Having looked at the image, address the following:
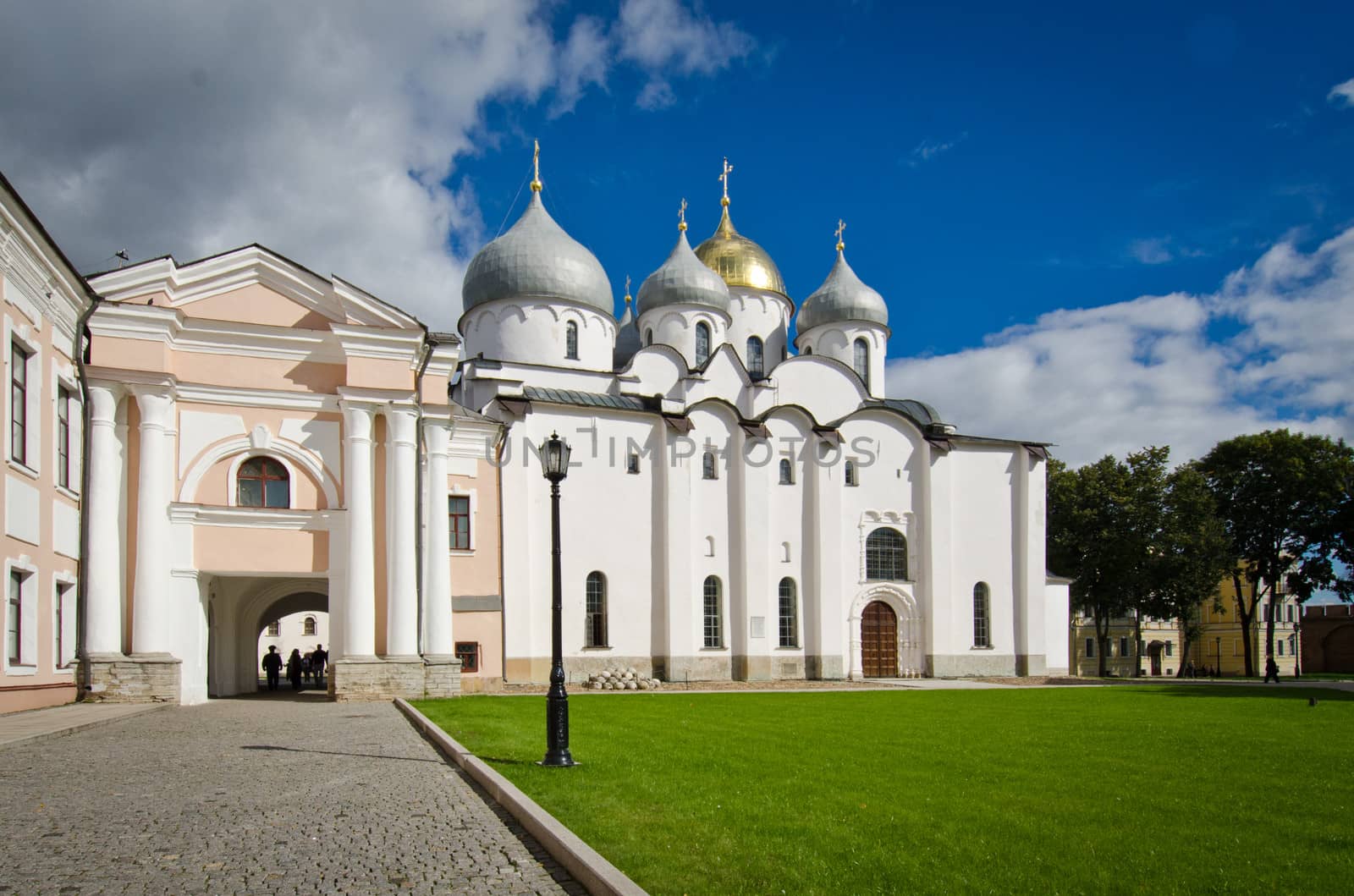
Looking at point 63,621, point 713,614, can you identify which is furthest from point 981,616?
point 63,621

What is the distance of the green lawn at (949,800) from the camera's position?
6324 millimetres

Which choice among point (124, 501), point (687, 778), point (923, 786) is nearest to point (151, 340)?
point (124, 501)

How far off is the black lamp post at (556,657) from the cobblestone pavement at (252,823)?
1018 millimetres

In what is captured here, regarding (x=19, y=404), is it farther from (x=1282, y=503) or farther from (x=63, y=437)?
(x=1282, y=503)

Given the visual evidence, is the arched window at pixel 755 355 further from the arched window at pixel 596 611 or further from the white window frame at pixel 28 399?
the white window frame at pixel 28 399

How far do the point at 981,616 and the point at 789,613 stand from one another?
7.94 metres

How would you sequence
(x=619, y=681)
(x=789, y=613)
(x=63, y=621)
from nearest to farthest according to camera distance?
(x=63, y=621), (x=619, y=681), (x=789, y=613)

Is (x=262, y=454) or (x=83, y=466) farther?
(x=262, y=454)

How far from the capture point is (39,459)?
1894 cm

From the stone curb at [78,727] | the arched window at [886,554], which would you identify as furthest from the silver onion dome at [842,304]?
the stone curb at [78,727]

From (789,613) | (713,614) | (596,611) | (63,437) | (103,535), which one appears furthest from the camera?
(789,613)

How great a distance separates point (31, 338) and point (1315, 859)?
19.4 m

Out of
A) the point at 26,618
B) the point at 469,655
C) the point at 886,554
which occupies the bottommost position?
the point at 469,655

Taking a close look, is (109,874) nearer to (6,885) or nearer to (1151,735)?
(6,885)
